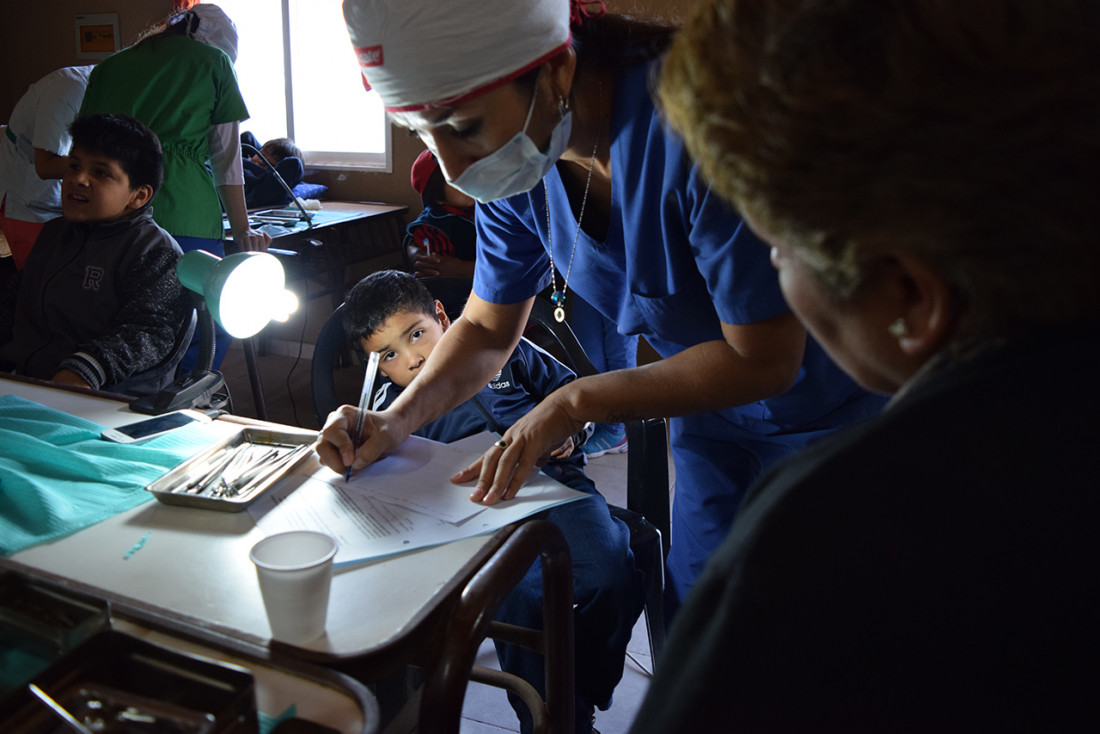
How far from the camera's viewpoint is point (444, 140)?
3.47 feet

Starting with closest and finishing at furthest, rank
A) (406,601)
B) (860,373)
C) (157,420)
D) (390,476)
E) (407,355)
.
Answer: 1. (860,373)
2. (406,601)
3. (390,476)
4. (157,420)
5. (407,355)

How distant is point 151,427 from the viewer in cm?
129

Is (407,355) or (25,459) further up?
(25,459)

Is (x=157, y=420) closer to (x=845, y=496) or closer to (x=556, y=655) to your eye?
(x=556, y=655)

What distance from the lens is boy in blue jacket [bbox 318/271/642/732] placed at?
1.28m

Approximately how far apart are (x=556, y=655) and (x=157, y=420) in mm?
794

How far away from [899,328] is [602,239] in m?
0.85

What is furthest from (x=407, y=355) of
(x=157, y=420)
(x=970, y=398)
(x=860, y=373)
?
(x=970, y=398)

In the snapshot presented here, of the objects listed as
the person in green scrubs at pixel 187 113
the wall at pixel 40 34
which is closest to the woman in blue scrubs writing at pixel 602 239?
the person in green scrubs at pixel 187 113

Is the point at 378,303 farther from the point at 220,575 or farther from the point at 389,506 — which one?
the point at 220,575

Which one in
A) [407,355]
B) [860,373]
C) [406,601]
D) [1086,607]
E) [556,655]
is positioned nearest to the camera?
[1086,607]

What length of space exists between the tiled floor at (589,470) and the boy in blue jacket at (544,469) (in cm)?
13


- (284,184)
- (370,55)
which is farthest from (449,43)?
(284,184)

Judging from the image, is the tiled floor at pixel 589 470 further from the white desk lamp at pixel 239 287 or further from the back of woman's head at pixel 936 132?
the white desk lamp at pixel 239 287
